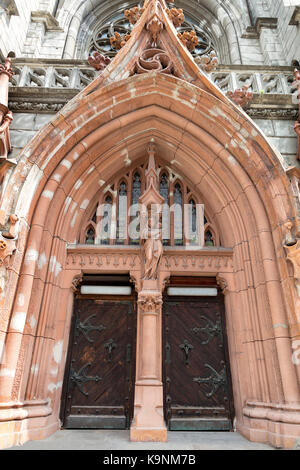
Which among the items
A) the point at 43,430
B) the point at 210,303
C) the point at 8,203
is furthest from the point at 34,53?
the point at 43,430

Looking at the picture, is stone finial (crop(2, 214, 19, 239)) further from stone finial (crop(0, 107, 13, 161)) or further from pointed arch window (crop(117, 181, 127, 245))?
pointed arch window (crop(117, 181, 127, 245))

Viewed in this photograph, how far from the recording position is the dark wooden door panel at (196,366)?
457cm

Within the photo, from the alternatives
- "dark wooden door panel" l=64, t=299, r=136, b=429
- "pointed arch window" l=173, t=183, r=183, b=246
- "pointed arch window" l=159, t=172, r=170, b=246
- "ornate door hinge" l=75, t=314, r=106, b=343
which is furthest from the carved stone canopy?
"ornate door hinge" l=75, t=314, r=106, b=343

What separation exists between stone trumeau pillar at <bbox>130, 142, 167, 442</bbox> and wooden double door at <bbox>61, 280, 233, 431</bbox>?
0.33 metres

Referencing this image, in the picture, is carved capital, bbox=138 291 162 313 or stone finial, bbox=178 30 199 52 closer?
carved capital, bbox=138 291 162 313

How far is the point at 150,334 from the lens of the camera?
4.60 metres

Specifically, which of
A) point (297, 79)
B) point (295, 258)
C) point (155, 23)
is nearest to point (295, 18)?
point (297, 79)

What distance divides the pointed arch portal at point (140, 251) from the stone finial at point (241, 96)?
0.38 m

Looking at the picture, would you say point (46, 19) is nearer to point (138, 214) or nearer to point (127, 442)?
point (138, 214)

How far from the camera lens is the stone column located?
3.98m

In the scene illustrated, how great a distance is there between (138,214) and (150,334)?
2144 millimetres

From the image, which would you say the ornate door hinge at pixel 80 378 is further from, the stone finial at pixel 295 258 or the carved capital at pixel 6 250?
the stone finial at pixel 295 258
